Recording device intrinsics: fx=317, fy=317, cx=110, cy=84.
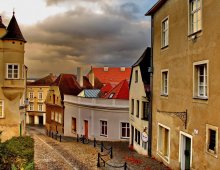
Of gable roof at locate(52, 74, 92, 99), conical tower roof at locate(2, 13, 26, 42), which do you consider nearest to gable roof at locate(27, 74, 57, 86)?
gable roof at locate(52, 74, 92, 99)

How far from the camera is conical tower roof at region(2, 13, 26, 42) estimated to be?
27780 millimetres

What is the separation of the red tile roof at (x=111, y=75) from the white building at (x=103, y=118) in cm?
3235

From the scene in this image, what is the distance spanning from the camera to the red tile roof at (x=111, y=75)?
230 feet

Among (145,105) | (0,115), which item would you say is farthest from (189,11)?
(0,115)

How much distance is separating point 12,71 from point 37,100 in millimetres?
47442

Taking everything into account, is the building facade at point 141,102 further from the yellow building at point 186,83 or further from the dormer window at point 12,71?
the dormer window at point 12,71

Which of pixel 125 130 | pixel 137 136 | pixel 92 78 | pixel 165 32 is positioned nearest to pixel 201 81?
pixel 165 32

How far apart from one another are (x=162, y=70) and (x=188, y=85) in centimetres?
411

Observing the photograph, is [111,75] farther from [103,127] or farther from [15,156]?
[15,156]

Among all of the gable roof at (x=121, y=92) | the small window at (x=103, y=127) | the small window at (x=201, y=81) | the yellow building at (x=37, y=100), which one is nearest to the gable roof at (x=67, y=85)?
the gable roof at (x=121, y=92)

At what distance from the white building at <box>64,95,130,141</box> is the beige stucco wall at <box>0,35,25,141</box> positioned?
861 cm

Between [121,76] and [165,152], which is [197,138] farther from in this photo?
[121,76]

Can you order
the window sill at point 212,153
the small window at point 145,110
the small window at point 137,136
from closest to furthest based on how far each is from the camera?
the window sill at point 212,153 < the small window at point 145,110 < the small window at point 137,136

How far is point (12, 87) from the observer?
28.0m
